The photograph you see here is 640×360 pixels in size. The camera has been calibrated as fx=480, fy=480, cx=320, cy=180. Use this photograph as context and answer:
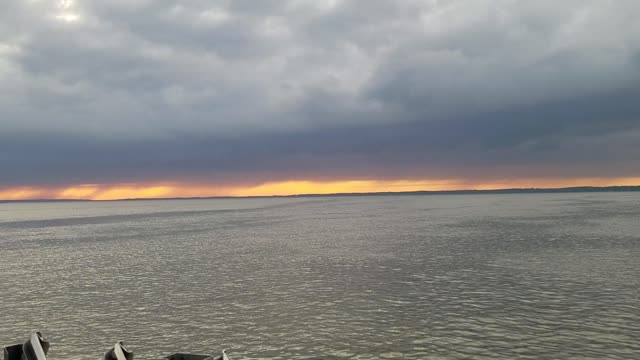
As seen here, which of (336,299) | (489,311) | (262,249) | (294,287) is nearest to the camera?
(489,311)

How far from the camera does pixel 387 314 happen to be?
110 ft

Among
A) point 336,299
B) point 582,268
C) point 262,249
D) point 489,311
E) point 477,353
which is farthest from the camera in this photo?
point 262,249

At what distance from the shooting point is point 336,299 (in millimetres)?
38688

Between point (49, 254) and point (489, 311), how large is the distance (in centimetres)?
7491

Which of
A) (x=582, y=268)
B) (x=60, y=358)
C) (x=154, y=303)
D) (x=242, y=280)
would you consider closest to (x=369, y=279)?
(x=242, y=280)

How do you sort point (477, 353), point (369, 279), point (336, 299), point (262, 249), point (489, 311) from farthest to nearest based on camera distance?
point (262, 249) < point (369, 279) < point (336, 299) < point (489, 311) < point (477, 353)

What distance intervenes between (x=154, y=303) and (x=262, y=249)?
38.9 meters

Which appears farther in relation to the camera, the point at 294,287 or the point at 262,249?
the point at 262,249

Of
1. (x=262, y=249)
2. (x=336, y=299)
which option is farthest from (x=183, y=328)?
(x=262, y=249)

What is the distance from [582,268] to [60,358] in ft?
162

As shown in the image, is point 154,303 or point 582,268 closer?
point 154,303

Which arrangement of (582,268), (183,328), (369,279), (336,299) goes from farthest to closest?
1. (582,268)
2. (369,279)
3. (336,299)
4. (183,328)

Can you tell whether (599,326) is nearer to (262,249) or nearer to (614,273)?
(614,273)

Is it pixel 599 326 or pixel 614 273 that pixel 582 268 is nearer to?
pixel 614 273
